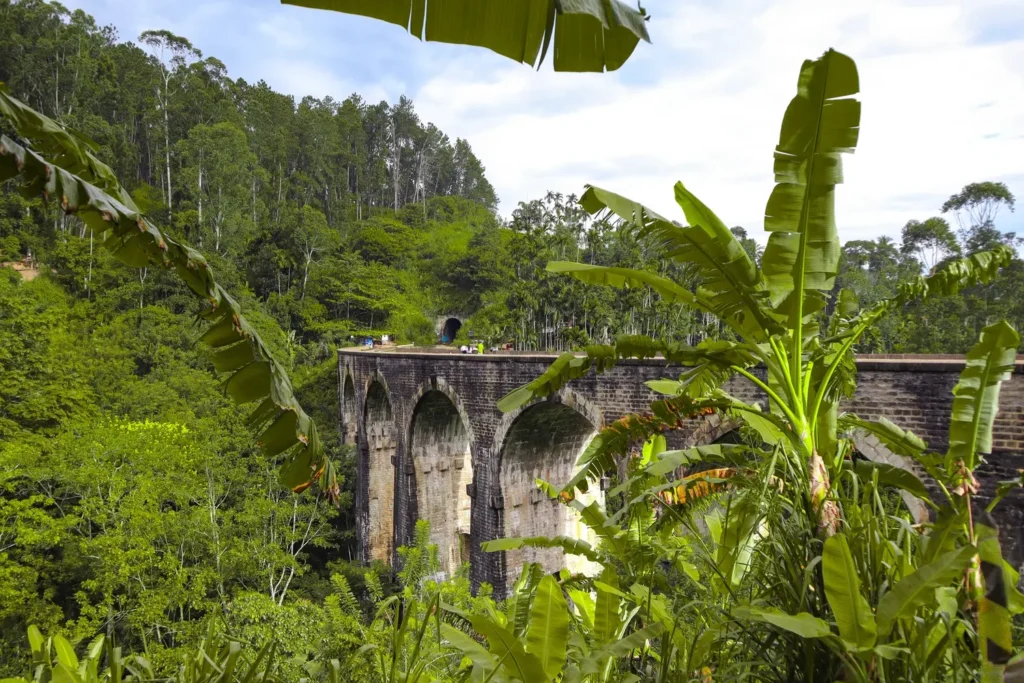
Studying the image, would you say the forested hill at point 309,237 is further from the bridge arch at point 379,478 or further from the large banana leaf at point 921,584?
the large banana leaf at point 921,584

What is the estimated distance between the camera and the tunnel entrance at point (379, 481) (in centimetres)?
1881

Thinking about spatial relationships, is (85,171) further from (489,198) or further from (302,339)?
(489,198)

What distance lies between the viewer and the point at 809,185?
2045 mm

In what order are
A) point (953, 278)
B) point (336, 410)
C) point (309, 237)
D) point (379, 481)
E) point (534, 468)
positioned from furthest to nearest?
point (309, 237) → point (336, 410) → point (379, 481) → point (534, 468) → point (953, 278)

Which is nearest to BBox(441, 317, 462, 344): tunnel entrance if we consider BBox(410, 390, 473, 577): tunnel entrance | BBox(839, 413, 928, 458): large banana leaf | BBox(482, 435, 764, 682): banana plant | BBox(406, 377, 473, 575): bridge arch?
BBox(406, 377, 473, 575): bridge arch

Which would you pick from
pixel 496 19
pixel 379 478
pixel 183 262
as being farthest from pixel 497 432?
pixel 496 19

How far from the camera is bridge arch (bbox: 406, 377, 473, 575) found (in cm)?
1493

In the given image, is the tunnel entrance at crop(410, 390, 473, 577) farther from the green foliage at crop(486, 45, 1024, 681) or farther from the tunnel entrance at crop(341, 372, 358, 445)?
the green foliage at crop(486, 45, 1024, 681)

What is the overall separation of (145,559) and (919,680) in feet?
42.3

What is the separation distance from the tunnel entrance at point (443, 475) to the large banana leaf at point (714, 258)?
1249 cm

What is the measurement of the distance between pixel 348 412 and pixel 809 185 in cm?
2129

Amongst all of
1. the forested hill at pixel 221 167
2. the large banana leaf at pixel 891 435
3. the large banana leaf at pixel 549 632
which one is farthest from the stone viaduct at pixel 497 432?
the forested hill at pixel 221 167

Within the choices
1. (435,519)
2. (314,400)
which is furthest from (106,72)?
(435,519)

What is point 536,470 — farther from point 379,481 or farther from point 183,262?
point 183,262
